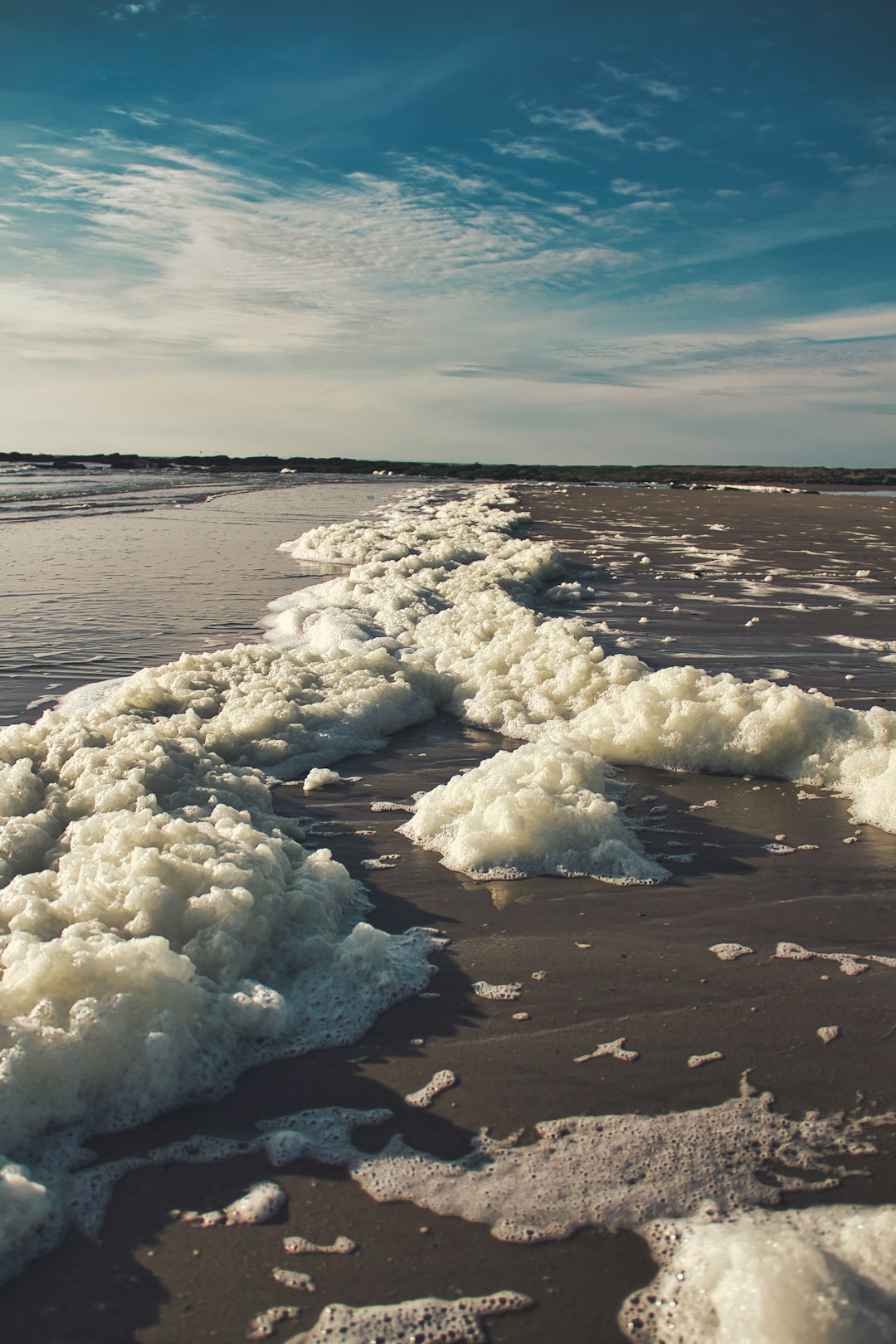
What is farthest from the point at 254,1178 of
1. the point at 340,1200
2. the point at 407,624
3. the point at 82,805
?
the point at 407,624

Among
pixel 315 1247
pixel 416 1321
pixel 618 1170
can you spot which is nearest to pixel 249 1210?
pixel 315 1247

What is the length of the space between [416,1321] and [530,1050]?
0.99 m

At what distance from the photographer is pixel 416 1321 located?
6.86 ft

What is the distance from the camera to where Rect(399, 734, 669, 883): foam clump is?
432 cm

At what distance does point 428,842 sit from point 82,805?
5.43 ft

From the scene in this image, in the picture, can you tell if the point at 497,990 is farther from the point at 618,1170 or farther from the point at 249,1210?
the point at 249,1210

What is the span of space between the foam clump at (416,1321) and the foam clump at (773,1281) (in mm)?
297

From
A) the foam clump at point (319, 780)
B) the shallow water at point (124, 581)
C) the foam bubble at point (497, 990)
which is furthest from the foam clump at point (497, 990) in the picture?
the shallow water at point (124, 581)

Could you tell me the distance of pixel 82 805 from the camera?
14.8ft

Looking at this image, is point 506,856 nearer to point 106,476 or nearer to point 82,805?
point 82,805

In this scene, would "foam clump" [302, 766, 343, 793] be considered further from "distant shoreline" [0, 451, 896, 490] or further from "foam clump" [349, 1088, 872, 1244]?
"distant shoreline" [0, 451, 896, 490]

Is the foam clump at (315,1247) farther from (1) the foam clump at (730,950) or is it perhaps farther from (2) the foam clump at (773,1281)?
(1) the foam clump at (730,950)

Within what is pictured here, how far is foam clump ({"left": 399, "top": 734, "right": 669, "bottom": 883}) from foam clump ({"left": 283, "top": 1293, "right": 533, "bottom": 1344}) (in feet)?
7.09

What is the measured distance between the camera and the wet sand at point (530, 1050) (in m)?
2.18
